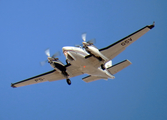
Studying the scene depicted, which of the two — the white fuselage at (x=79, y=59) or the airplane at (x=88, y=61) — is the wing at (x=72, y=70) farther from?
the white fuselage at (x=79, y=59)

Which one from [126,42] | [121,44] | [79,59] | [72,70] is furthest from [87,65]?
[126,42]

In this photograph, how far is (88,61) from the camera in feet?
60.7

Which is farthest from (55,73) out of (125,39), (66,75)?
(125,39)

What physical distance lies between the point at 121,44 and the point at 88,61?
2676mm

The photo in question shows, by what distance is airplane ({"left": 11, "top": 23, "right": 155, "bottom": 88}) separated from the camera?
17891 mm

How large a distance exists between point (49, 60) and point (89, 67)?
317cm

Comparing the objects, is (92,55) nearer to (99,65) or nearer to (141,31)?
(99,65)

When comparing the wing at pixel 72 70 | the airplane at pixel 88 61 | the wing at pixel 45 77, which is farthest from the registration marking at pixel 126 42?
the wing at pixel 45 77

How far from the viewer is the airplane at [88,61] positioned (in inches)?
704

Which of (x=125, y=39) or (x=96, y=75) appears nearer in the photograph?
(x=125, y=39)

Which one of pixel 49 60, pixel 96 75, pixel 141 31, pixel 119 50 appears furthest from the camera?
pixel 96 75

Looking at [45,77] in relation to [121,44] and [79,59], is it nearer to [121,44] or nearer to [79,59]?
[79,59]

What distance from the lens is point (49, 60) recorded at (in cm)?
1962

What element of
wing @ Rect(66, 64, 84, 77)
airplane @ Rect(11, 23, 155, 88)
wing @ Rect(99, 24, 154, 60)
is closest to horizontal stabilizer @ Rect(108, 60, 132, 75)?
airplane @ Rect(11, 23, 155, 88)
